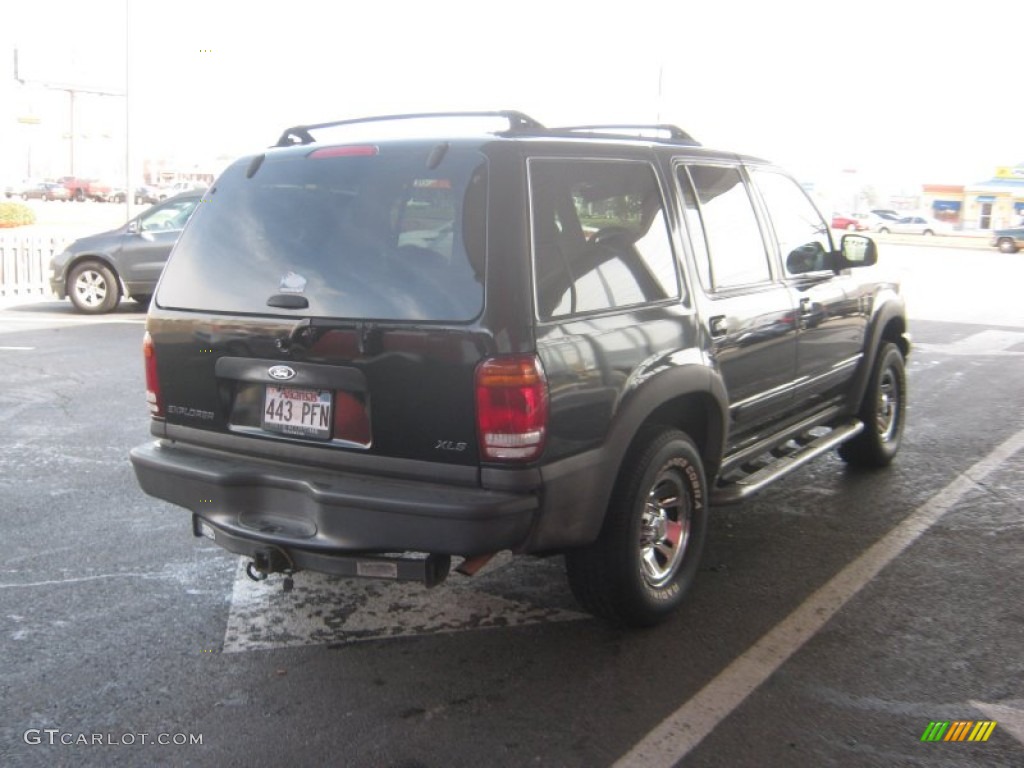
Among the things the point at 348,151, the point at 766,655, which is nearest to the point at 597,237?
the point at 348,151

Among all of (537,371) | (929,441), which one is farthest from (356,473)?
(929,441)

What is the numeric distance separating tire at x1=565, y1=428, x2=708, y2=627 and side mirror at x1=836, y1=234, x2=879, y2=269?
7.09 feet

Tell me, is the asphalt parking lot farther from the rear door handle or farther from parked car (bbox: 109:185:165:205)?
parked car (bbox: 109:185:165:205)

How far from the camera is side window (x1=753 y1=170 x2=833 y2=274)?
536 centimetres

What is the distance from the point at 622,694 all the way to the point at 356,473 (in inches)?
48.2

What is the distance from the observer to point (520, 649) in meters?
4.03

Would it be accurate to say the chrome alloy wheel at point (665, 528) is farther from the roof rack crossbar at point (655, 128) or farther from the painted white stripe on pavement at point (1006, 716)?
the roof rack crossbar at point (655, 128)

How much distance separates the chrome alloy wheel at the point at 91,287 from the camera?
1432 centimetres

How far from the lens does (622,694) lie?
3.66 meters

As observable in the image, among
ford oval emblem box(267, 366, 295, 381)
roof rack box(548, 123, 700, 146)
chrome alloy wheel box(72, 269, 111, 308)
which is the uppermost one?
roof rack box(548, 123, 700, 146)

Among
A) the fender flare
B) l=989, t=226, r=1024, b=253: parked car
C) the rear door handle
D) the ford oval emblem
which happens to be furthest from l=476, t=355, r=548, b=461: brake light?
l=989, t=226, r=1024, b=253: parked car

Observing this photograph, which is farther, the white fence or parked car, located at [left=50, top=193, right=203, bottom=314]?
the white fence

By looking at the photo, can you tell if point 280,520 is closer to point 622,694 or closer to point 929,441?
point 622,694

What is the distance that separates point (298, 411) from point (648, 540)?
149 cm
